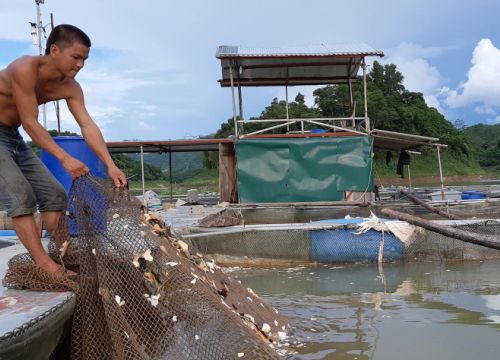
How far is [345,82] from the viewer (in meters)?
12.8

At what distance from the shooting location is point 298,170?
1073cm

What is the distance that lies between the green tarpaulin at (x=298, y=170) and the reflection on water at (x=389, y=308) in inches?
139

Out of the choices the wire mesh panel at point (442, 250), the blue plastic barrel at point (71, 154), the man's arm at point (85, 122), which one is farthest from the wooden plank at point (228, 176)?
the man's arm at point (85, 122)

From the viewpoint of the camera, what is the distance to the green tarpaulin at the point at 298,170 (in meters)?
10.6

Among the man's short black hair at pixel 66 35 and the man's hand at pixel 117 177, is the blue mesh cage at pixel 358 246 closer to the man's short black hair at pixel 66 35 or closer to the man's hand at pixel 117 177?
the man's hand at pixel 117 177

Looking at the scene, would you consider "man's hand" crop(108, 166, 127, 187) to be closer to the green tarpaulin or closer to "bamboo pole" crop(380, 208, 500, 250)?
"bamboo pole" crop(380, 208, 500, 250)

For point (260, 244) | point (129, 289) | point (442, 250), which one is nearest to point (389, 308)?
point (442, 250)

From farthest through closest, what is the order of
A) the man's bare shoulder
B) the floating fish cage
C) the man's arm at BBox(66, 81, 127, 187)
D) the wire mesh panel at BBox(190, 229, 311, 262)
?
the wire mesh panel at BBox(190, 229, 311, 262) < the floating fish cage < the man's arm at BBox(66, 81, 127, 187) < the man's bare shoulder

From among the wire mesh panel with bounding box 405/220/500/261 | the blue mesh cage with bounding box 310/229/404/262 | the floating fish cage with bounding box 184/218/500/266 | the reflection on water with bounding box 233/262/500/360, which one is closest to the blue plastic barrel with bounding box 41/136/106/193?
the reflection on water with bounding box 233/262/500/360

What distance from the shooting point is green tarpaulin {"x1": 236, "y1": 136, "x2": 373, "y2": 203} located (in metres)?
10.6

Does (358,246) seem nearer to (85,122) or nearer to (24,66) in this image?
(85,122)

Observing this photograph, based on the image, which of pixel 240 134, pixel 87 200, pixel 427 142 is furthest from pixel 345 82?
pixel 87 200

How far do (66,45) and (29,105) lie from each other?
1.40 ft

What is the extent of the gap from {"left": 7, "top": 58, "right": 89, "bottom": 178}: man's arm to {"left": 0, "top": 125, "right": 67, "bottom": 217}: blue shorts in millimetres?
253
